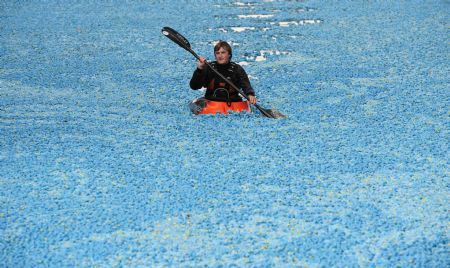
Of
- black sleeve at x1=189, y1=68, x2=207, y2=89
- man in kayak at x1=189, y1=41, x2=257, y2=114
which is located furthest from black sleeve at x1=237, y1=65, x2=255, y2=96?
black sleeve at x1=189, y1=68, x2=207, y2=89

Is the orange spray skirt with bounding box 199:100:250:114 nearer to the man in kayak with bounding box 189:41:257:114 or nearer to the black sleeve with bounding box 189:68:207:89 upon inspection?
the man in kayak with bounding box 189:41:257:114

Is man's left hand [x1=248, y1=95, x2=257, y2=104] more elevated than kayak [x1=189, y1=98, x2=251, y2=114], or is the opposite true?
man's left hand [x1=248, y1=95, x2=257, y2=104]

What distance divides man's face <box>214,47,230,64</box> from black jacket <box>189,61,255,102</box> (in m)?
0.04

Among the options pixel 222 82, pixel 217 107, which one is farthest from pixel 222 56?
pixel 217 107

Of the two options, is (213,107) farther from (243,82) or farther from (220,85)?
(243,82)

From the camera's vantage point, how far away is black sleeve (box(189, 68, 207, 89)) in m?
4.49

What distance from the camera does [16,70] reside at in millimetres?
5672

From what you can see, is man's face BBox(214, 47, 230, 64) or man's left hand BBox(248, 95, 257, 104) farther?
man's face BBox(214, 47, 230, 64)

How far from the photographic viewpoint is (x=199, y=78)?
14.8ft

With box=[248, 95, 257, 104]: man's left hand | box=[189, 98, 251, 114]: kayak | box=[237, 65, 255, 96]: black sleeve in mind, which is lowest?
box=[189, 98, 251, 114]: kayak

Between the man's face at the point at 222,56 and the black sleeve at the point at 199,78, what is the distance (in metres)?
0.14

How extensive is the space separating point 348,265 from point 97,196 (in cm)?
129

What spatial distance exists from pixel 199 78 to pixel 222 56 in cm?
21

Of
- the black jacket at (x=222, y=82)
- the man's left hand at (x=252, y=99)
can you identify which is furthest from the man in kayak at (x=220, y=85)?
the man's left hand at (x=252, y=99)
